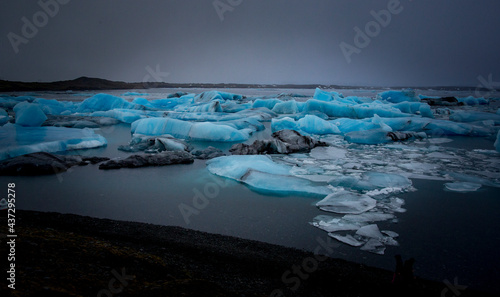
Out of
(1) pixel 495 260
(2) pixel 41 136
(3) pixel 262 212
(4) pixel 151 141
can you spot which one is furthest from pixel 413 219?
(2) pixel 41 136

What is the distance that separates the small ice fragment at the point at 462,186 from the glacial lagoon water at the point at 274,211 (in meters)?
0.08

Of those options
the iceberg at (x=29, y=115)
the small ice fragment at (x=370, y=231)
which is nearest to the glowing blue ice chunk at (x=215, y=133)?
the iceberg at (x=29, y=115)

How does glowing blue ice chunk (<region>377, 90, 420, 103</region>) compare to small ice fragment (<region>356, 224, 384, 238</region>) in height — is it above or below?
above

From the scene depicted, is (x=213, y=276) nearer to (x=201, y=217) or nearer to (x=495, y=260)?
(x=201, y=217)

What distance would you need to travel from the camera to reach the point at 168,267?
1.77 metres

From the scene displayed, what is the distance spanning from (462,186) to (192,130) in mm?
6582

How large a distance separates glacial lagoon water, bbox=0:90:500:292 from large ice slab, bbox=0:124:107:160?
1.35 m

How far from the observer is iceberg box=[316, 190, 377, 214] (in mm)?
3119

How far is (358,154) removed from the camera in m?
6.27

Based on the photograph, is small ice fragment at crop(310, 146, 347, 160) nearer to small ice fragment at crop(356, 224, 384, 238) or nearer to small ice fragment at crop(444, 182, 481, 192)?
small ice fragment at crop(444, 182, 481, 192)

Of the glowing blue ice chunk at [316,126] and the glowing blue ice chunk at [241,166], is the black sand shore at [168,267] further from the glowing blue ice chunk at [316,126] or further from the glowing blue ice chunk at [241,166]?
the glowing blue ice chunk at [316,126]

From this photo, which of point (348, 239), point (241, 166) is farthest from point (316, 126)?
point (348, 239)

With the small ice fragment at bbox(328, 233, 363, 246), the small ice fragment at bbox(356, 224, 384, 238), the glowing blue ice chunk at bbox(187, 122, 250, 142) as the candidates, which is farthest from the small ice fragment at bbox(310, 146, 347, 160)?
the small ice fragment at bbox(328, 233, 363, 246)

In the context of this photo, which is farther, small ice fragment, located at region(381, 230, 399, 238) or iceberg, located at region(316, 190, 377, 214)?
iceberg, located at region(316, 190, 377, 214)
